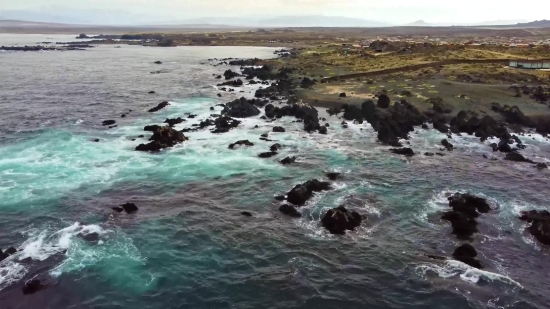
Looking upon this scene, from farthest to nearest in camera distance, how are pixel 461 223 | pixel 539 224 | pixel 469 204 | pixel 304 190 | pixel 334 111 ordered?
1. pixel 334 111
2. pixel 304 190
3. pixel 469 204
4. pixel 461 223
5. pixel 539 224

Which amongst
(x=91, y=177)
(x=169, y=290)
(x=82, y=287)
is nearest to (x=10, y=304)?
(x=82, y=287)

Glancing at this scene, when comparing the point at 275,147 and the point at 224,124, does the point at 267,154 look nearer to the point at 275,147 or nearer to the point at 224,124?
the point at 275,147

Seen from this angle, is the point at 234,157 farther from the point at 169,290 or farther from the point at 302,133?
the point at 169,290

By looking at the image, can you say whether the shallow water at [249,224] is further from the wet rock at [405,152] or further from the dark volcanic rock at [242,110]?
the dark volcanic rock at [242,110]

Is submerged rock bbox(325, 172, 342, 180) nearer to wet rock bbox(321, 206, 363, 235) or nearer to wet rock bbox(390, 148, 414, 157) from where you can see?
wet rock bbox(321, 206, 363, 235)

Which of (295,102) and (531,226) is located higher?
(295,102)

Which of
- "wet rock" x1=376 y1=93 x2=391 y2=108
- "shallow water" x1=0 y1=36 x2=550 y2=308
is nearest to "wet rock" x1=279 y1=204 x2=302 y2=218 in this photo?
"shallow water" x1=0 y1=36 x2=550 y2=308

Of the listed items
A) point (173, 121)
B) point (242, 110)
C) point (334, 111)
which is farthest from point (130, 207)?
point (334, 111)
